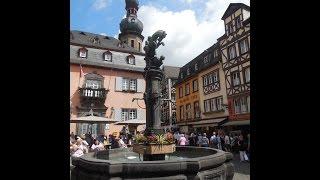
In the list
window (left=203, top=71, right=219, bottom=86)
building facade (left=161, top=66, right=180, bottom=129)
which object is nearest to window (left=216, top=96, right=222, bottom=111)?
window (left=203, top=71, right=219, bottom=86)

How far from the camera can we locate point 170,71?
5131cm

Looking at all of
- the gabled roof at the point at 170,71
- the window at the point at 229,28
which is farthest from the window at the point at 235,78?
the gabled roof at the point at 170,71

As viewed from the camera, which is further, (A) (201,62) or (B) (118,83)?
(A) (201,62)

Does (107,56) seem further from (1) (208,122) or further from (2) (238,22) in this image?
(2) (238,22)

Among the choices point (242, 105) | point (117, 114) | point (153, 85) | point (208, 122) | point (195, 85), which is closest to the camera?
point (153, 85)

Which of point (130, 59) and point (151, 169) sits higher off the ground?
point (130, 59)

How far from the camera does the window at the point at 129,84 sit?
3212 cm

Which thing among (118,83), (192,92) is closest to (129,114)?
(118,83)

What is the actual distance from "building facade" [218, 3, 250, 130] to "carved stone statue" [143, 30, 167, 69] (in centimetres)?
1546

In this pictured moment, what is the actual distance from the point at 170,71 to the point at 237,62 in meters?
25.8
